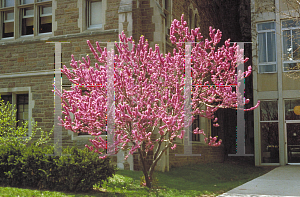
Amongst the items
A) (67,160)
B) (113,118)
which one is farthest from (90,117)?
(67,160)

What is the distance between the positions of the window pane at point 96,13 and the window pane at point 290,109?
1068 cm

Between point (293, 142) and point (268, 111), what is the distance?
199cm

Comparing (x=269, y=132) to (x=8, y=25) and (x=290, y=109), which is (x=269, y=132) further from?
(x=8, y=25)

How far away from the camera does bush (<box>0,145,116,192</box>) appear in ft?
25.5

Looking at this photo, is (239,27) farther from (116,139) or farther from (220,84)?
(116,139)

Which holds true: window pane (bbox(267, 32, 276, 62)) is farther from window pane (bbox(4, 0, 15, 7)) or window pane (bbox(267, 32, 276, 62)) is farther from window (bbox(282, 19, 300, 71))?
window pane (bbox(4, 0, 15, 7))

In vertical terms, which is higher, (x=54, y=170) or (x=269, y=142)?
(x=54, y=170)

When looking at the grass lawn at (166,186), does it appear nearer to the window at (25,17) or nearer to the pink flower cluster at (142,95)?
the pink flower cluster at (142,95)

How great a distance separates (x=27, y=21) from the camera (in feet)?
46.3

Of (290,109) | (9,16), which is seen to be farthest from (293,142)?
(9,16)

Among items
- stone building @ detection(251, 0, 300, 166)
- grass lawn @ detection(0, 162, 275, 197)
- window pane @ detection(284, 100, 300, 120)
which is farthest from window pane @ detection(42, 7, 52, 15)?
window pane @ detection(284, 100, 300, 120)

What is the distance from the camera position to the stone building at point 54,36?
12133 millimetres

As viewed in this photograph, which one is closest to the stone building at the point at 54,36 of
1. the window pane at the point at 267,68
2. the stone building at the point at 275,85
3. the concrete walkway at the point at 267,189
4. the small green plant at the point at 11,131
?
the small green plant at the point at 11,131

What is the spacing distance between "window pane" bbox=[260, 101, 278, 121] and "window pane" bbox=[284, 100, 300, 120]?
528 millimetres
